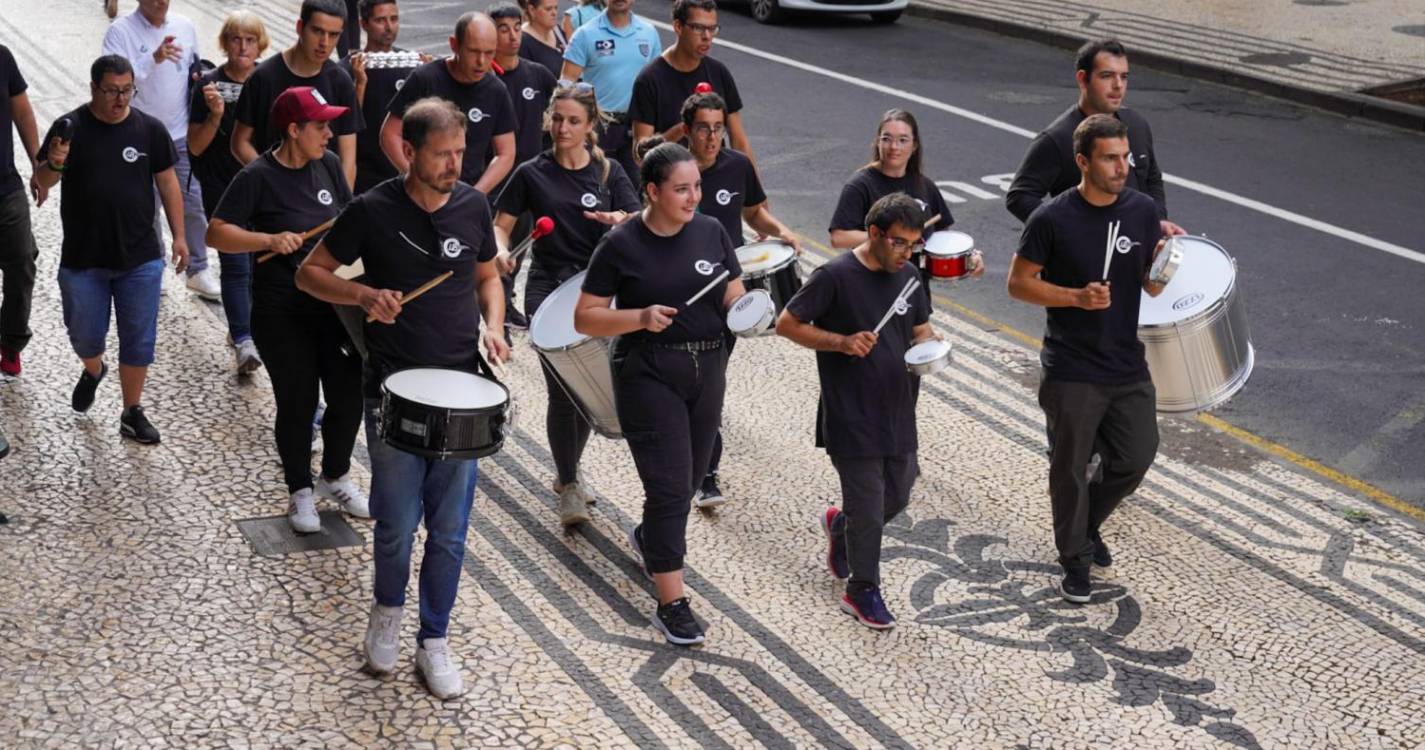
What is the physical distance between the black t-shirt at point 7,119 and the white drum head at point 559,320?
2.85m

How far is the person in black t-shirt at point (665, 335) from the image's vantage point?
6355 mm

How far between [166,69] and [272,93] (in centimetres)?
191

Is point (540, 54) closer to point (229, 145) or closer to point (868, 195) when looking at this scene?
point (229, 145)

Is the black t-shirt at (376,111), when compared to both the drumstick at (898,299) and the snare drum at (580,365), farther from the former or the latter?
the drumstick at (898,299)

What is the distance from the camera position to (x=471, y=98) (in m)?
8.91

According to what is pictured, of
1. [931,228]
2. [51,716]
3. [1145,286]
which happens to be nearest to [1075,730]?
[1145,286]

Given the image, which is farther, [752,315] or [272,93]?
[272,93]

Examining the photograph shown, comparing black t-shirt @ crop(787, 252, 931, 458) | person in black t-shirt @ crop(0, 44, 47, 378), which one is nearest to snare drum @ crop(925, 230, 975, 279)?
black t-shirt @ crop(787, 252, 931, 458)

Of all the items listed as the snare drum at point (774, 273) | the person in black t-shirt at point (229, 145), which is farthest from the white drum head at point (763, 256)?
the person in black t-shirt at point (229, 145)

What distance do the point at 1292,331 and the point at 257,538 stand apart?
614 centimetres

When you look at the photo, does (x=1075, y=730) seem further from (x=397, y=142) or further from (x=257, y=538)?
(x=397, y=142)

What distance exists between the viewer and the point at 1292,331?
10.3 metres

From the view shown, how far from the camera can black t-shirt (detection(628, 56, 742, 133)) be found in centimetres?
909

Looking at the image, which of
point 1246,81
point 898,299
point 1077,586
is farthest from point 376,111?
point 1246,81
